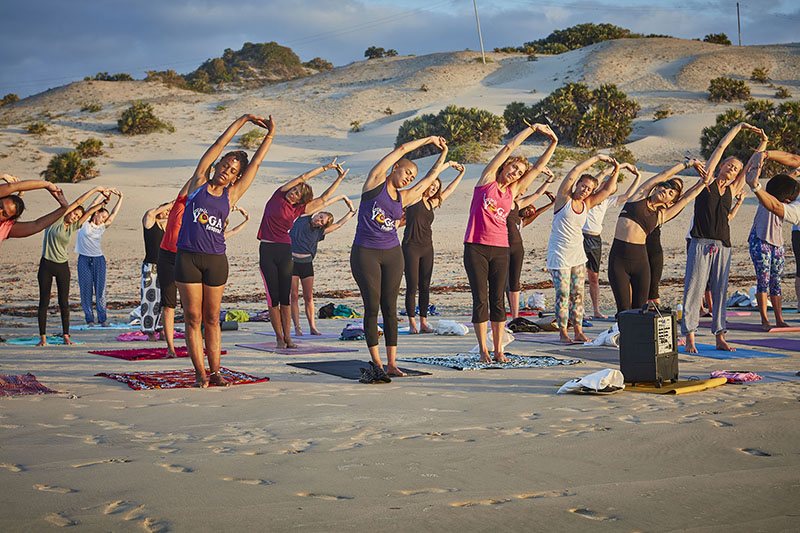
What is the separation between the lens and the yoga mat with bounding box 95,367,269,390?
255 inches

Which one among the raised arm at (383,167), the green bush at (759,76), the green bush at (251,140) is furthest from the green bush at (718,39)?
the raised arm at (383,167)

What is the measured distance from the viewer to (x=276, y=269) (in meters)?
8.95

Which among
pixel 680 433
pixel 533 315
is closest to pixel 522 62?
pixel 533 315

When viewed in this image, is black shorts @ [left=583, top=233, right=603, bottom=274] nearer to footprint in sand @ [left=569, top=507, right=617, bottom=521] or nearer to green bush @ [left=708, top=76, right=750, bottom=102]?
footprint in sand @ [left=569, top=507, right=617, bottom=521]

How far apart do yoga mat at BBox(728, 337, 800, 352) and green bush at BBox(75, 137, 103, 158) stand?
39.6 m

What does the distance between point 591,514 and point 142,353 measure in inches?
259

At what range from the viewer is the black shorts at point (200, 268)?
6.30m

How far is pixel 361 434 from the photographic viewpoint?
4.70 m

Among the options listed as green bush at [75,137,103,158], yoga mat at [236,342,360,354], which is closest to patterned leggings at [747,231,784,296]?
yoga mat at [236,342,360,354]

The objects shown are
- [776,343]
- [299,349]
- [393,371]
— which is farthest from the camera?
[776,343]

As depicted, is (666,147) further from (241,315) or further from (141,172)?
(241,315)

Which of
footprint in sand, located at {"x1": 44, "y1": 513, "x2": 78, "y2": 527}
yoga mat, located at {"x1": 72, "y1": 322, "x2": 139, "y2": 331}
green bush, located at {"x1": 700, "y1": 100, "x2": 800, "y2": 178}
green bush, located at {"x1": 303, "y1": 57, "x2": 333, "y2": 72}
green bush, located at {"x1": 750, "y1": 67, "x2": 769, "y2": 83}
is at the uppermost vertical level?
green bush, located at {"x1": 303, "y1": 57, "x2": 333, "y2": 72}

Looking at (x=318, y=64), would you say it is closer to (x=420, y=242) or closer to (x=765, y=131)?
(x=765, y=131)

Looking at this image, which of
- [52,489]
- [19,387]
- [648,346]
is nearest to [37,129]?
[19,387]
